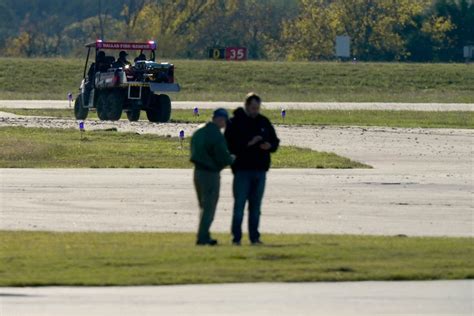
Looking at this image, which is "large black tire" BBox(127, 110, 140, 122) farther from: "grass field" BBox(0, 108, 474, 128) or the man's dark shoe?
the man's dark shoe

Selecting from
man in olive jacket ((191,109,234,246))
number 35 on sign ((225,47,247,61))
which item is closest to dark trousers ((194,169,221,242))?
man in olive jacket ((191,109,234,246))

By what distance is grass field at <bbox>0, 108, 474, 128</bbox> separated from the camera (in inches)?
1736

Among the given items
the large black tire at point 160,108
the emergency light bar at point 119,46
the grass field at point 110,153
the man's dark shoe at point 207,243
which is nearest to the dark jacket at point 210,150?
the man's dark shoe at point 207,243

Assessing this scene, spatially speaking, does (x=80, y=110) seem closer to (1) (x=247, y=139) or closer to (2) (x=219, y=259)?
(1) (x=247, y=139)

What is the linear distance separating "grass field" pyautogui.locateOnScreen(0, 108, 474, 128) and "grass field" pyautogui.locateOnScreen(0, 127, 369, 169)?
945 centimetres

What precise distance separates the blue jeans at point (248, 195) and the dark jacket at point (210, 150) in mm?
486

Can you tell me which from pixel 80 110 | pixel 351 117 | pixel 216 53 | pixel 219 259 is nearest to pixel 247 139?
pixel 219 259

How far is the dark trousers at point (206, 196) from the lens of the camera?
15641mm

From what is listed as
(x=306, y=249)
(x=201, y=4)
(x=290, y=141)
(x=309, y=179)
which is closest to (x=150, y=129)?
(x=290, y=141)

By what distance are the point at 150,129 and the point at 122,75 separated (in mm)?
Answer: 2753

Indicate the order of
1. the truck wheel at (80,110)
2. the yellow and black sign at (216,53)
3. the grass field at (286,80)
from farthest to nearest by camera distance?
the yellow and black sign at (216,53)
the grass field at (286,80)
the truck wheel at (80,110)

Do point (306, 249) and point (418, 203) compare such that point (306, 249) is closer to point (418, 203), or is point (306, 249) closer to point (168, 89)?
point (418, 203)

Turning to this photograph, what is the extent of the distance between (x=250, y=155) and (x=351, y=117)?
32303mm

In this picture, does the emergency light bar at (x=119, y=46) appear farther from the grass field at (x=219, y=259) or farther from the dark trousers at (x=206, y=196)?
the dark trousers at (x=206, y=196)
